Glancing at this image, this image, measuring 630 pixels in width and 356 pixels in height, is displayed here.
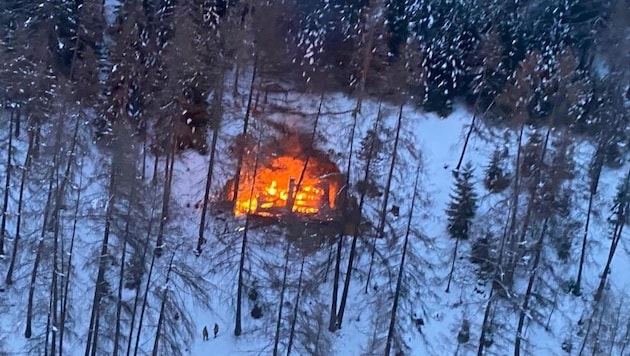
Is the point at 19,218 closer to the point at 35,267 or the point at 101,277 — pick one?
the point at 35,267

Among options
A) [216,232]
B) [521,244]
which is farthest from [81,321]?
[521,244]

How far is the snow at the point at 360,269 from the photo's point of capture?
81.6 feet

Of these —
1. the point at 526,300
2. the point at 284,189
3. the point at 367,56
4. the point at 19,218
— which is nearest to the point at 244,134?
the point at 284,189

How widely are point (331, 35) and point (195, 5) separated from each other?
696cm

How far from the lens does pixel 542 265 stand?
2791 centimetres

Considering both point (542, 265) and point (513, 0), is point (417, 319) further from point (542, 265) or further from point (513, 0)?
point (513, 0)

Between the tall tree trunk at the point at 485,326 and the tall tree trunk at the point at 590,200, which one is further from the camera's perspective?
the tall tree trunk at the point at 590,200

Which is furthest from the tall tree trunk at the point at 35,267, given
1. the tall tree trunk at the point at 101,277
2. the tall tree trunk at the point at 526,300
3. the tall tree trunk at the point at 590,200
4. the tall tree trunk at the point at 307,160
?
the tall tree trunk at the point at 590,200

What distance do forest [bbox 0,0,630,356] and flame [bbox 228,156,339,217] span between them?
0.30 ft

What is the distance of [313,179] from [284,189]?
1.29 m

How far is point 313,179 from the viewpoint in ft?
103

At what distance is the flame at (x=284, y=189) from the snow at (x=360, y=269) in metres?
0.87

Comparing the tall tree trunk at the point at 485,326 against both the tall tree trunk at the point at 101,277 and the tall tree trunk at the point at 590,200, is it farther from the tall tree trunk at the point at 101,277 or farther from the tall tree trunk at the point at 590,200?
the tall tree trunk at the point at 101,277

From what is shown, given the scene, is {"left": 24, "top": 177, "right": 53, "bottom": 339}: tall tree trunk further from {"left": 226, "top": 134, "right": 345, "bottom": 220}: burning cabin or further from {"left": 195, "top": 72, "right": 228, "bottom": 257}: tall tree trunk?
{"left": 226, "top": 134, "right": 345, "bottom": 220}: burning cabin
